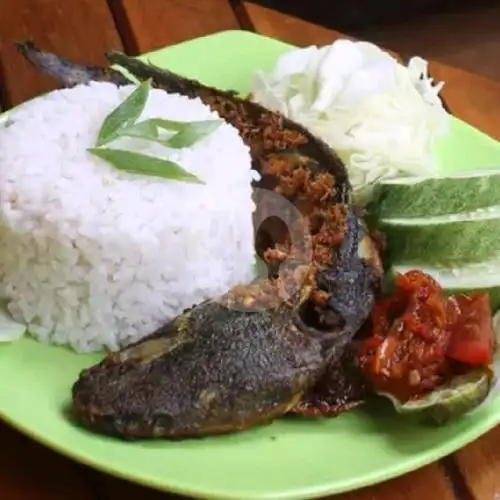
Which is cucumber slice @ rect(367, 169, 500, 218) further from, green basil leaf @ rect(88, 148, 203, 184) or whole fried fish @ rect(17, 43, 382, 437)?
green basil leaf @ rect(88, 148, 203, 184)

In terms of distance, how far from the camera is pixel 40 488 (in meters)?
1.66

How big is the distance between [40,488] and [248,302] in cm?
41

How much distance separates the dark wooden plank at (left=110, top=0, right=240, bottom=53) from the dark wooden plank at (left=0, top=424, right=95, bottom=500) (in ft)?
4.15

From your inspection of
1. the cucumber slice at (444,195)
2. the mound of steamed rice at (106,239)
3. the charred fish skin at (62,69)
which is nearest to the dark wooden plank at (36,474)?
the mound of steamed rice at (106,239)

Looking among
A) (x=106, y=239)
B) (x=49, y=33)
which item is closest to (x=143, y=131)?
(x=106, y=239)

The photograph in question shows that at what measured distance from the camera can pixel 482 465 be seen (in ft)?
5.78

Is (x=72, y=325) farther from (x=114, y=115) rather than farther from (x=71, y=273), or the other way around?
(x=114, y=115)

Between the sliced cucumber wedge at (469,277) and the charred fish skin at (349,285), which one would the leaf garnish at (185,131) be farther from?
the sliced cucumber wedge at (469,277)

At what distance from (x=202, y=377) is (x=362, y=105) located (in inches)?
36.7

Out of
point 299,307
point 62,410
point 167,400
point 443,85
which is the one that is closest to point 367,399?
point 299,307

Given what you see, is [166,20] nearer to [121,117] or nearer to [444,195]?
[121,117]

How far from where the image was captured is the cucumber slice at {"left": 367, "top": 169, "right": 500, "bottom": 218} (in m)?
1.97

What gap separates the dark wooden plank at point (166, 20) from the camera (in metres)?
2.74

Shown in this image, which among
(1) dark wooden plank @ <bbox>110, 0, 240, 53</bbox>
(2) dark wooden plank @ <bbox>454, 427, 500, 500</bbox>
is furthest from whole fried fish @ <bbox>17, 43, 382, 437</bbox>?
(1) dark wooden plank @ <bbox>110, 0, 240, 53</bbox>
